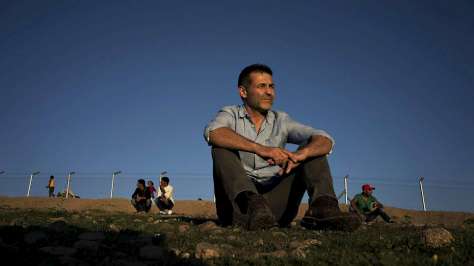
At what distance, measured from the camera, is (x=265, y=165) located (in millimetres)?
4160

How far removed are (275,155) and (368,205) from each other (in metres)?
8.54

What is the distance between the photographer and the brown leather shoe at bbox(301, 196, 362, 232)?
333 cm

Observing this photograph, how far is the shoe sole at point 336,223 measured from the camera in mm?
3330

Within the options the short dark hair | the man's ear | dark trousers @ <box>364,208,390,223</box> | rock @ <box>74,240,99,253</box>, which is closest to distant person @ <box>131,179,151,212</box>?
dark trousers @ <box>364,208,390,223</box>

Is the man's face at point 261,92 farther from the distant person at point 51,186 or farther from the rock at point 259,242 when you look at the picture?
the distant person at point 51,186

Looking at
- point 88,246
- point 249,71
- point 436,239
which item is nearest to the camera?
point 88,246

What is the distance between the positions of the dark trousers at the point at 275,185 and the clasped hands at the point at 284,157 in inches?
5.5

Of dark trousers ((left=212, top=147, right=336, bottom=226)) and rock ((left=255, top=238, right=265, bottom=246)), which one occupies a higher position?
dark trousers ((left=212, top=147, right=336, bottom=226))

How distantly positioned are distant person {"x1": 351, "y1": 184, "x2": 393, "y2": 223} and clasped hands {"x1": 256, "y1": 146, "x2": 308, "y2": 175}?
321 inches

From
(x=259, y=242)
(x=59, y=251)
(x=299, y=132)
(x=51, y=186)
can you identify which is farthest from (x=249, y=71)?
(x=51, y=186)

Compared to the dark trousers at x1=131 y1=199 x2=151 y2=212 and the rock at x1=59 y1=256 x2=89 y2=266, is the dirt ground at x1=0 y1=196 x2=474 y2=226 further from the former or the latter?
the rock at x1=59 y1=256 x2=89 y2=266

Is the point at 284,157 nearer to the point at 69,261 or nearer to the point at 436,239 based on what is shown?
the point at 436,239

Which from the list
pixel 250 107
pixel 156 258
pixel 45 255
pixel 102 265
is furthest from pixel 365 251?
pixel 250 107

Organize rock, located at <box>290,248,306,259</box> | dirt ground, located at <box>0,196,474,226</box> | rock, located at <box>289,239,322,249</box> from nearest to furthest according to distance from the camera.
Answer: rock, located at <box>290,248,306,259</box> < rock, located at <box>289,239,322,249</box> < dirt ground, located at <box>0,196,474,226</box>
